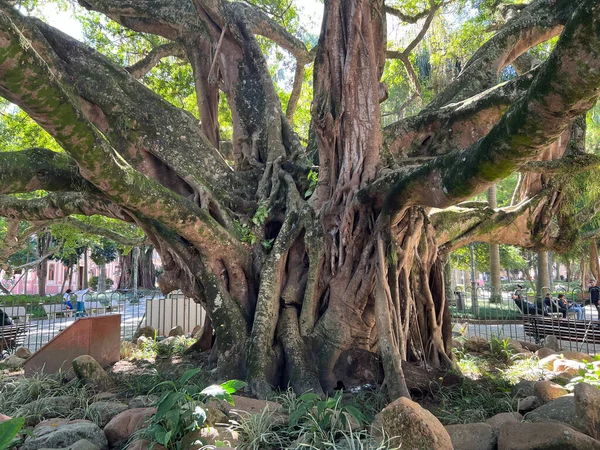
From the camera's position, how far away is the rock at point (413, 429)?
2805mm

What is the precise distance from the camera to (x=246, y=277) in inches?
230

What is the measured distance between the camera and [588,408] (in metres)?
3.34

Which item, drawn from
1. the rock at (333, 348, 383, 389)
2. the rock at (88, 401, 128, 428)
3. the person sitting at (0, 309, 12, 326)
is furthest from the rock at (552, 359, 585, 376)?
the person sitting at (0, 309, 12, 326)

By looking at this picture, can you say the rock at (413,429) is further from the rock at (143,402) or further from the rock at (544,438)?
the rock at (143,402)

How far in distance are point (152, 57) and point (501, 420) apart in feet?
27.0

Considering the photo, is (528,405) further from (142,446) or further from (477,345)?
(477,345)

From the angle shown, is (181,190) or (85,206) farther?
(181,190)

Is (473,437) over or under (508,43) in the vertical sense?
under

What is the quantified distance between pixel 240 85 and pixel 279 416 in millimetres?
5651

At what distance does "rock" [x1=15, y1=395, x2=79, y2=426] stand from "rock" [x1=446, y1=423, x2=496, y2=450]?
3.41 metres

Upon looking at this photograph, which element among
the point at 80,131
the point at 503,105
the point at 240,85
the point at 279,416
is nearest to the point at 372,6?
the point at 503,105

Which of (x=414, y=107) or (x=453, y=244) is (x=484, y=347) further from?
(x=414, y=107)

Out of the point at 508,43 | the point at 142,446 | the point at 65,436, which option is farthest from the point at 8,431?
the point at 508,43

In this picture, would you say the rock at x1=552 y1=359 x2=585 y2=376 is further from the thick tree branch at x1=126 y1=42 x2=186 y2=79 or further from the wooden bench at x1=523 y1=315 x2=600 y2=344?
the thick tree branch at x1=126 y1=42 x2=186 y2=79
